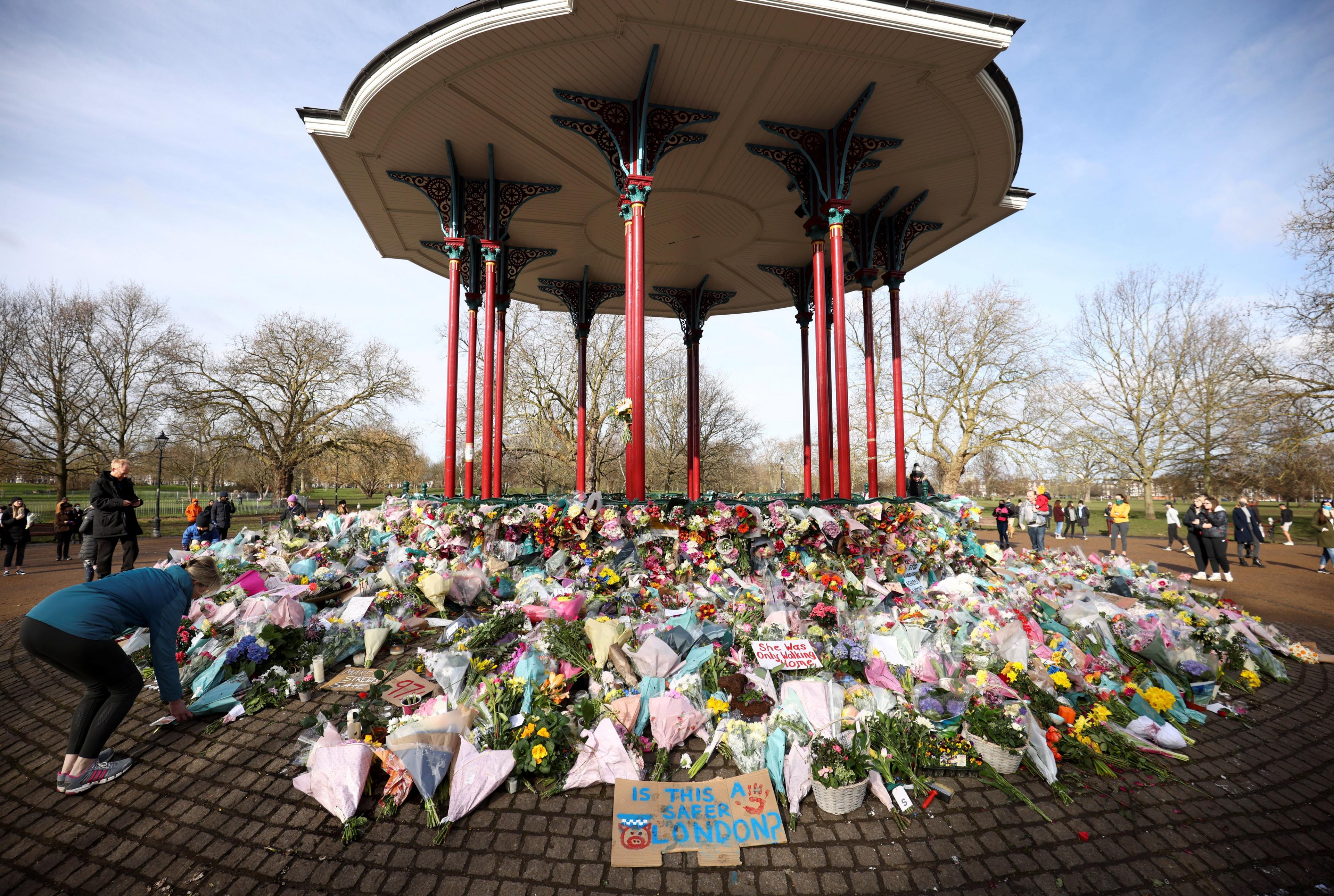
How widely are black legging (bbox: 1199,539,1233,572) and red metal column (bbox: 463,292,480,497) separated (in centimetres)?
1440

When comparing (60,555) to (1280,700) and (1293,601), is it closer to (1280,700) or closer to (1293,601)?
(1280,700)

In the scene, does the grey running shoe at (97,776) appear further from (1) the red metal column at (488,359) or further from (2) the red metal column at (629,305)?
(1) the red metal column at (488,359)

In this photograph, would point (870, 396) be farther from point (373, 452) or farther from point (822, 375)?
point (373, 452)

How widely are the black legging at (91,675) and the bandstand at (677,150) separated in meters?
4.54

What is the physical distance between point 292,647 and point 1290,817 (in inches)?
290

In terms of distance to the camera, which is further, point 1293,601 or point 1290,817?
point 1293,601

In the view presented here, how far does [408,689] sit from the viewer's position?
14.0 ft

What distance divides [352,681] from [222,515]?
40.9 feet

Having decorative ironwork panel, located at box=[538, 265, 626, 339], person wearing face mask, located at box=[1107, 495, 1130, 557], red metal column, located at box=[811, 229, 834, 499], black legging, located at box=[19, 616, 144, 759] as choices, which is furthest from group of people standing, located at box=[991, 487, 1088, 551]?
black legging, located at box=[19, 616, 144, 759]

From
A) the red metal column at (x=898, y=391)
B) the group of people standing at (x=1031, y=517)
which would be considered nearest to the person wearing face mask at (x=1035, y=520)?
the group of people standing at (x=1031, y=517)

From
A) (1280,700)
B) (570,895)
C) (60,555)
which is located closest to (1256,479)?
(1280,700)

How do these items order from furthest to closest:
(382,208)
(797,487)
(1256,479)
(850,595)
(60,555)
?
(797,487)
(1256,479)
(60,555)
(382,208)
(850,595)

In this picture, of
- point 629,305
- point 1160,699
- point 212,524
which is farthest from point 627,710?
point 212,524

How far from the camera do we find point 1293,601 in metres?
9.15
